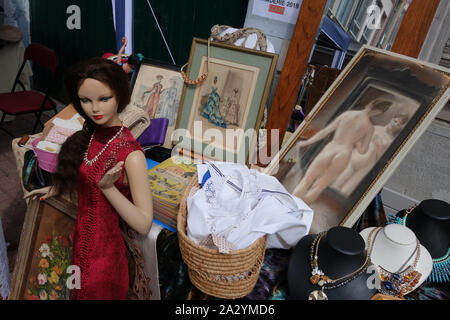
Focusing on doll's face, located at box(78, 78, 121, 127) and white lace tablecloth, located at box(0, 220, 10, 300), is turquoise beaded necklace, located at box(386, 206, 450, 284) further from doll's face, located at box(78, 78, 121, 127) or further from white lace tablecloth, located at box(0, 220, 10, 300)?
white lace tablecloth, located at box(0, 220, 10, 300)

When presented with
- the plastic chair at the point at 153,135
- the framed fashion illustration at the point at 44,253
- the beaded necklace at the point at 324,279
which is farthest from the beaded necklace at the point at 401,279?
the framed fashion illustration at the point at 44,253

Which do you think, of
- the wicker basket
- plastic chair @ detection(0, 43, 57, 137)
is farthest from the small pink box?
plastic chair @ detection(0, 43, 57, 137)

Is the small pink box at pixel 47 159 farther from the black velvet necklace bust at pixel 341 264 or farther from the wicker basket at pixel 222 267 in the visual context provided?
the black velvet necklace bust at pixel 341 264

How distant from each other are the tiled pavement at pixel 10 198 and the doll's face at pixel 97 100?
1648 millimetres

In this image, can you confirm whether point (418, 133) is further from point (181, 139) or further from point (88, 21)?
point (88, 21)

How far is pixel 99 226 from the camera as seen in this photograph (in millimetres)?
1119

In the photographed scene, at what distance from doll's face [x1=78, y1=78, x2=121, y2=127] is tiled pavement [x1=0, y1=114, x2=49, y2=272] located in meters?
1.65

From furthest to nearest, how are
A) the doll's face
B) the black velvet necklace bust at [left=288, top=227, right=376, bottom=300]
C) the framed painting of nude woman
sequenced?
1. the framed painting of nude woman
2. the doll's face
3. the black velvet necklace bust at [left=288, top=227, right=376, bottom=300]

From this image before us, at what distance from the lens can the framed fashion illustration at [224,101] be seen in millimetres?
1446

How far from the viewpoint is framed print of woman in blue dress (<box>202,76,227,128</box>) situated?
154cm

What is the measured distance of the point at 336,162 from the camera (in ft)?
4.05

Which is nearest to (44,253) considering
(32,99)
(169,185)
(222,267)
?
(169,185)

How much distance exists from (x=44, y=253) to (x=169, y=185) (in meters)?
0.75

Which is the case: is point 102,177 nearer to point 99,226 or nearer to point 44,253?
point 99,226
